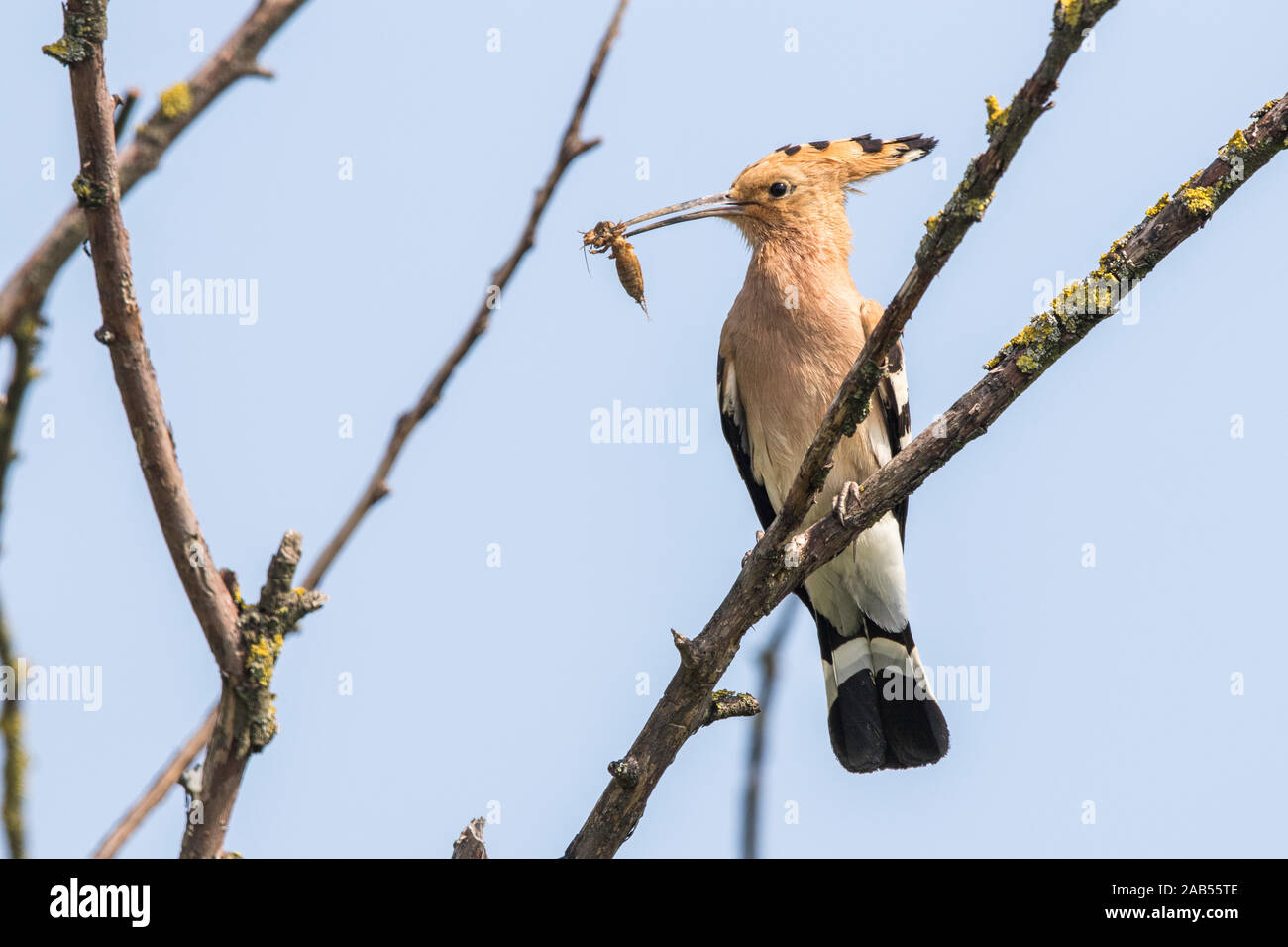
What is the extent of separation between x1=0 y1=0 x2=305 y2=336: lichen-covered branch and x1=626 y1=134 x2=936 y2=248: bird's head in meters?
3.72

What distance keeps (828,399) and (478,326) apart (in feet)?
11.1

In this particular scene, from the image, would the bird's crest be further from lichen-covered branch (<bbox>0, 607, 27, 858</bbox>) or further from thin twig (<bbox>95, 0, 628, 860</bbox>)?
lichen-covered branch (<bbox>0, 607, 27, 858</bbox>)

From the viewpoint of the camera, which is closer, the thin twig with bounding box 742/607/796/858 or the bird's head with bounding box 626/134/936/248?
the thin twig with bounding box 742/607/796/858

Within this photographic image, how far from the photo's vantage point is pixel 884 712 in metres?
5.35

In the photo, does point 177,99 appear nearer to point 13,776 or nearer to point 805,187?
point 13,776

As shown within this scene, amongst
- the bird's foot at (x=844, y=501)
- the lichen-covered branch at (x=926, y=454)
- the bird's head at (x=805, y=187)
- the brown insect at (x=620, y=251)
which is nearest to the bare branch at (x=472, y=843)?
the lichen-covered branch at (x=926, y=454)

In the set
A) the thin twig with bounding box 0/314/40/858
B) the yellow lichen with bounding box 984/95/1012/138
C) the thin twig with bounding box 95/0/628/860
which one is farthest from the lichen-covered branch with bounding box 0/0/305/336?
the yellow lichen with bounding box 984/95/1012/138

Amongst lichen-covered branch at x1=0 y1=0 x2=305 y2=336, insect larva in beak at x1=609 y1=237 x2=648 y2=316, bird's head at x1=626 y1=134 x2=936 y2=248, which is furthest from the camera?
bird's head at x1=626 y1=134 x2=936 y2=248

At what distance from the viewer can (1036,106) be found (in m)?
2.60

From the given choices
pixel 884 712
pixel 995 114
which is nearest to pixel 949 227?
pixel 995 114

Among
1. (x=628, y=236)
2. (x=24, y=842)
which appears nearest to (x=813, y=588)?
(x=628, y=236)

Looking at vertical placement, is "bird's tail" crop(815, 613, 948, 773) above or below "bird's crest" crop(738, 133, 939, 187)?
below

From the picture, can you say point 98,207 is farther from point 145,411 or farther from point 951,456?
point 951,456

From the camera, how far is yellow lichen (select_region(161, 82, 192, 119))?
1.98 meters
